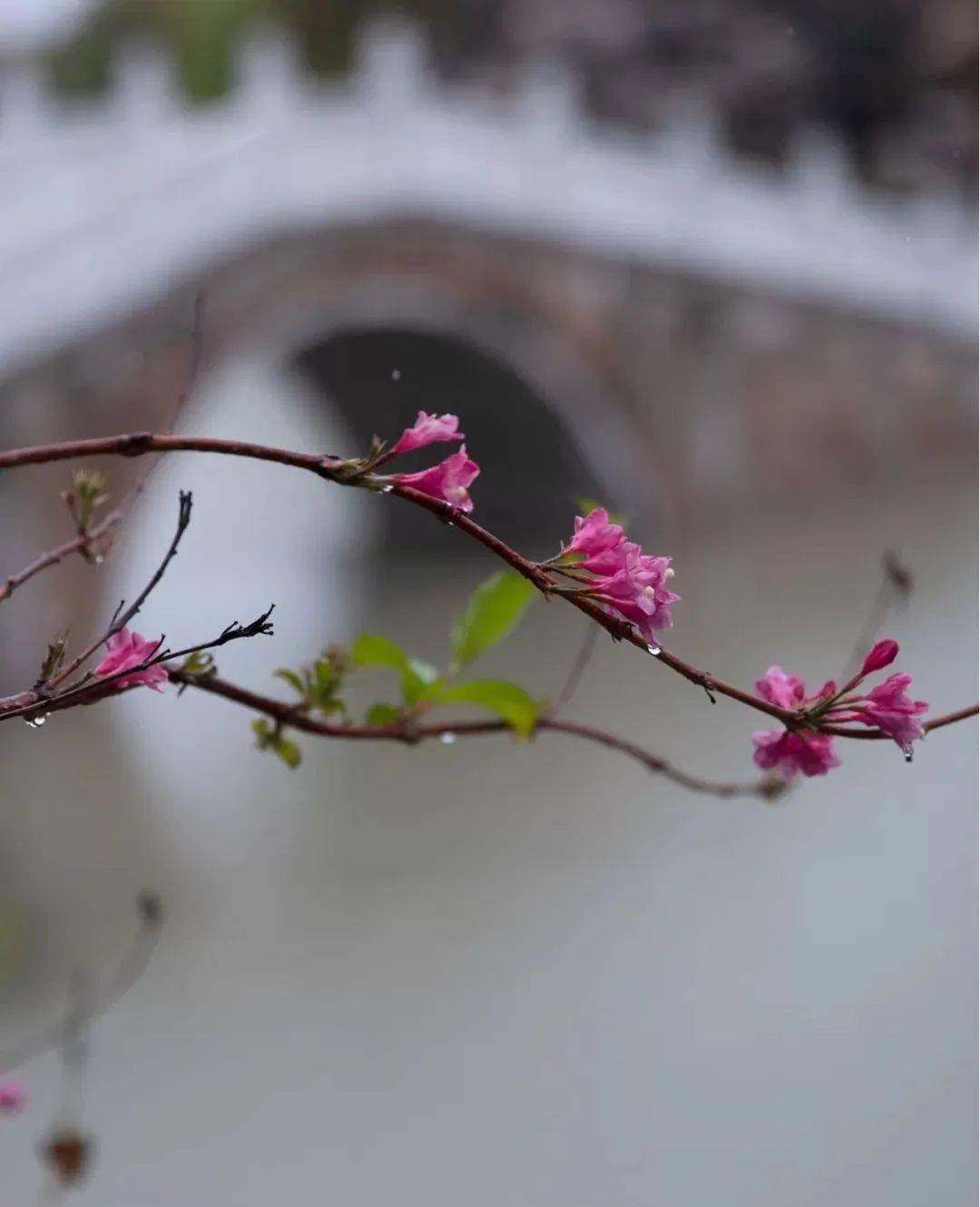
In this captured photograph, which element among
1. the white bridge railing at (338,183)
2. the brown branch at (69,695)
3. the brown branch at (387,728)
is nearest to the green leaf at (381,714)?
the brown branch at (387,728)

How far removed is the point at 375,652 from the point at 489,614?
0.05m

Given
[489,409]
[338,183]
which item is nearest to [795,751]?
[489,409]

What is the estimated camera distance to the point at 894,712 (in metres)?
0.22

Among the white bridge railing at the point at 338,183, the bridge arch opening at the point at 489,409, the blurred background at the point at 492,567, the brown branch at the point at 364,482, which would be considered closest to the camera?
the brown branch at the point at 364,482

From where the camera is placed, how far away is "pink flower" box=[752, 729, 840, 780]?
0.78ft

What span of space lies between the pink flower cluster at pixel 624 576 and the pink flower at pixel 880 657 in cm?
4

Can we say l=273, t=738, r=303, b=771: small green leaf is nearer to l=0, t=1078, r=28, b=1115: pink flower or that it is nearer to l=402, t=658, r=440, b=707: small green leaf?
l=402, t=658, r=440, b=707: small green leaf

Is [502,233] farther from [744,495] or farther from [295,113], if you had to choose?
[744,495]

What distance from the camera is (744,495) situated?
1.71 m

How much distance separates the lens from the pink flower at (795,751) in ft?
0.78

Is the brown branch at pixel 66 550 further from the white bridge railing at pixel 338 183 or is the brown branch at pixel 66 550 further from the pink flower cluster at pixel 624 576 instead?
the white bridge railing at pixel 338 183

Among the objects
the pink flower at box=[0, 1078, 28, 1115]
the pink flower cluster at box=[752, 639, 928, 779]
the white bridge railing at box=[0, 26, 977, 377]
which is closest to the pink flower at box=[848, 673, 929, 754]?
the pink flower cluster at box=[752, 639, 928, 779]

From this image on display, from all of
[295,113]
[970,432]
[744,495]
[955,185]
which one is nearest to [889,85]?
[955,185]

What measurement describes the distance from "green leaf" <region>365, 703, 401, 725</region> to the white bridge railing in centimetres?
126
